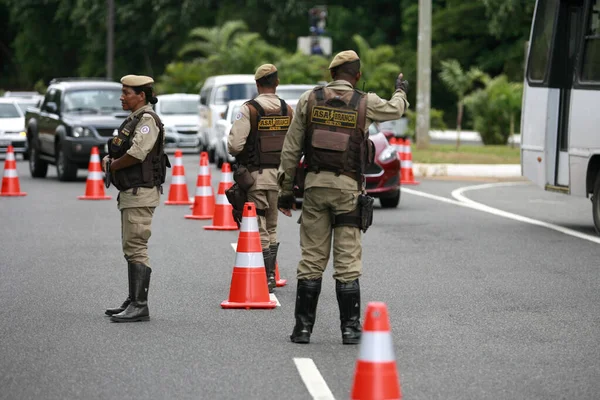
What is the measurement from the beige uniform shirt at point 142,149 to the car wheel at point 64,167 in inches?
599

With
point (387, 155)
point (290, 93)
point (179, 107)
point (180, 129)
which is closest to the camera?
point (387, 155)

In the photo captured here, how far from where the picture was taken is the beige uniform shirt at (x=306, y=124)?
8.25 meters

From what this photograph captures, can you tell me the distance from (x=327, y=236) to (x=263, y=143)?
7.50 ft

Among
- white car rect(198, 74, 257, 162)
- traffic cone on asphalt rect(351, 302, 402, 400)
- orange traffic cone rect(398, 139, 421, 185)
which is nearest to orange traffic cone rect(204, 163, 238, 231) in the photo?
orange traffic cone rect(398, 139, 421, 185)

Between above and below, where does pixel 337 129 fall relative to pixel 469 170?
above

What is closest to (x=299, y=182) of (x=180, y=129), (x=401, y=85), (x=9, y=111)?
(x=401, y=85)

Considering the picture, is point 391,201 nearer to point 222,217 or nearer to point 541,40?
point 541,40

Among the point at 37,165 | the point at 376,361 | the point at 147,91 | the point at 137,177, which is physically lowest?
the point at 37,165

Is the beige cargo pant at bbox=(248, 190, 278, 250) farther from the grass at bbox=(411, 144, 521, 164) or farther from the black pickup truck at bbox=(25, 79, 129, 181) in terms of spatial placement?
the grass at bbox=(411, 144, 521, 164)

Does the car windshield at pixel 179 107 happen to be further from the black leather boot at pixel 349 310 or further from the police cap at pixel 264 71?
the black leather boot at pixel 349 310

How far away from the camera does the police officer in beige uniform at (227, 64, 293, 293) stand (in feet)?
34.1

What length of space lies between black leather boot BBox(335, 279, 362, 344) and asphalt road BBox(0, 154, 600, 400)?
0.33 feet

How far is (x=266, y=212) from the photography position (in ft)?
35.4

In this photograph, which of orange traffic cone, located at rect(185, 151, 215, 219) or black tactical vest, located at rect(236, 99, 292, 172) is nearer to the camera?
black tactical vest, located at rect(236, 99, 292, 172)
